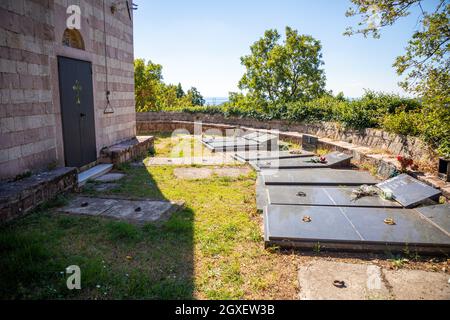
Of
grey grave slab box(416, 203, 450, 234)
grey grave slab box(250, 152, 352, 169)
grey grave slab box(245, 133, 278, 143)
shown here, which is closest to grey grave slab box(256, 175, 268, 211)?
grey grave slab box(250, 152, 352, 169)

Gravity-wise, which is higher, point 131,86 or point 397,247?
point 131,86

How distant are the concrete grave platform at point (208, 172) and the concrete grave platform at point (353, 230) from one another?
297 centimetres

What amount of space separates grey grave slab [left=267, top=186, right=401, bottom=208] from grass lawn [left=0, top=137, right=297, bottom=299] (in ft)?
2.22

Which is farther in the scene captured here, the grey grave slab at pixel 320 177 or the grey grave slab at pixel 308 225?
the grey grave slab at pixel 320 177

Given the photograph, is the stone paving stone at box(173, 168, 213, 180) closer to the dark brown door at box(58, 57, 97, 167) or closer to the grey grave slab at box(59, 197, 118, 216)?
the dark brown door at box(58, 57, 97, 167)

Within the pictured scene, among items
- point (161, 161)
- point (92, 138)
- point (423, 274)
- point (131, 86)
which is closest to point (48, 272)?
point (423, 274)

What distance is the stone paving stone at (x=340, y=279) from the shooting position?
8.75 ft

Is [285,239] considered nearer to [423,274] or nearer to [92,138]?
[423,274]

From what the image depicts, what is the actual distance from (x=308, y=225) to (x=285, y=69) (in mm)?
22756

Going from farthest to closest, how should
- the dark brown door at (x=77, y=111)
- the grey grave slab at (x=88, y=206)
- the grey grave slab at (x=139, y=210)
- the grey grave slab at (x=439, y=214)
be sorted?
the dark brown door at (x=77, y=111), the grey grave slab at (x=88, y=206), the grey grave slab at (x=139, y=210), the grey grave slab at (x=439, y=214)

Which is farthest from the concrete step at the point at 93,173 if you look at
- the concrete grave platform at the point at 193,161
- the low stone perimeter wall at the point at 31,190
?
the concrete grave platform at the point at 193,161

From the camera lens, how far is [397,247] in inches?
137

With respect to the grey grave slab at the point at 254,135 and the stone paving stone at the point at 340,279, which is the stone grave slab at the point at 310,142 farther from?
the stone paving stone at the point at 340,279
